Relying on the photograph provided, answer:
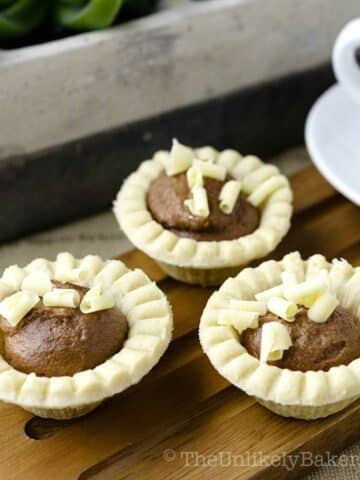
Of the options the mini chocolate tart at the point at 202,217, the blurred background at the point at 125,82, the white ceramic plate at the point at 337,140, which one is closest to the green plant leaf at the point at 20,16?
the blurred background at the point at 125,82

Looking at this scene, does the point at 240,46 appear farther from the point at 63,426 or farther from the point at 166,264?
the point at 63,426

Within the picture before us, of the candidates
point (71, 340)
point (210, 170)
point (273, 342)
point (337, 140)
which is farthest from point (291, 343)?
point (337, 140)

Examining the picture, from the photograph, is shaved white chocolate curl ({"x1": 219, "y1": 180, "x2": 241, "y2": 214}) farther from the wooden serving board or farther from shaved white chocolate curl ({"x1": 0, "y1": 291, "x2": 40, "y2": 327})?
shaved white chocolate curl ({"x1": 0, "y1": 291, "x2": 40, "y2": 327})

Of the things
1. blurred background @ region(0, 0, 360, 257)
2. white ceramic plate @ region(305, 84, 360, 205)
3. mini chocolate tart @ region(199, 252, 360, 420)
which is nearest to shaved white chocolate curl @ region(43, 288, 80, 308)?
mini chocolate tart @ region(199, 252, 360, 420)

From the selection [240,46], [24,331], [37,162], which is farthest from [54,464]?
[240,46]

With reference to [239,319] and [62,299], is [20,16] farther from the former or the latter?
[239,319]

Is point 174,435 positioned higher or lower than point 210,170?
lower

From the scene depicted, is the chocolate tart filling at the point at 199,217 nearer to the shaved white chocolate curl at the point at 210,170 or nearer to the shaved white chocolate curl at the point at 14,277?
the shaved white chocolate curl at the point at 210,170
